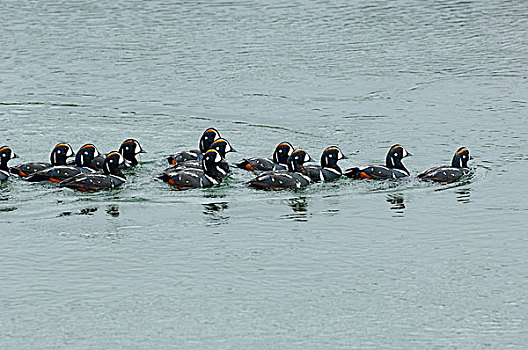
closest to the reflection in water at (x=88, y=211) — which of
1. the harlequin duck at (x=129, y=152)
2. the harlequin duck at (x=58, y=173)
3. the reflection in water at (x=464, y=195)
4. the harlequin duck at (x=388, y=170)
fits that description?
the harlequin duck at (x=58, y=173)

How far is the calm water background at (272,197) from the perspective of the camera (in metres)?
8.23

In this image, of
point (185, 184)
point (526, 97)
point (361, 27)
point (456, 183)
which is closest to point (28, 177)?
point (185, 184)

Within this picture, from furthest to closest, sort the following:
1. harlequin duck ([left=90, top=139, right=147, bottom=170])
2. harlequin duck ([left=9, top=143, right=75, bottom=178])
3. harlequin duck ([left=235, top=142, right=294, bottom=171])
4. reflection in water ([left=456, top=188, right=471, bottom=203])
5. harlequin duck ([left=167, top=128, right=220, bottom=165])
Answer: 1. harlequin duck ([left=167, top=128, right=220, bottom=165])
2. harlequin duck ([left=90, top=139, right=147, bottom=170])
3. harlequin duck ([left=235, top=142, right=294, bottom=171])
4. harlequin duck ([left=9, top=143, right=75, bottom=178])
5. reflection in water ([left=456, top=188, right=471, bottom=203])

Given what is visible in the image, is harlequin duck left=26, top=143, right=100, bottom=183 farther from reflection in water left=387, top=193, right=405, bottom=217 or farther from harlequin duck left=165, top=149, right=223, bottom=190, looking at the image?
reflection in water left=387, top=193, right=405, bottom=217

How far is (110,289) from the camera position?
879cm

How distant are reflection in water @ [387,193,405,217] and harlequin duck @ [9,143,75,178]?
12.7ft

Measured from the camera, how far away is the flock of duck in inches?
473

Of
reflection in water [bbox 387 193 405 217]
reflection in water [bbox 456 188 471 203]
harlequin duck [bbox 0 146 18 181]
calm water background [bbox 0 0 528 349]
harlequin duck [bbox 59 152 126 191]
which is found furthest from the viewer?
harlequin duck [bbox 0 146 18 181]

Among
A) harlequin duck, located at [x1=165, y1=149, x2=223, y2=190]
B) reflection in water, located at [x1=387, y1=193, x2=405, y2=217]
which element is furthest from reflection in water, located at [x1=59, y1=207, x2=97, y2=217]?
reflection in water, located at [x1=387, y1=193, x2=405, y2=217]

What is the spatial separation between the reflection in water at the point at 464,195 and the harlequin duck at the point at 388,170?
779 mm

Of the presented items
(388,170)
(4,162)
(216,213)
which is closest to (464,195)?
(388,170)

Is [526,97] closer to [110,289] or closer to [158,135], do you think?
[158,135]

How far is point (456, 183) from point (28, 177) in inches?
192

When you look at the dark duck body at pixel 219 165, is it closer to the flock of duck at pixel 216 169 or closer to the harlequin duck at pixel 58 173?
the flock of duck at pixel 216 169
